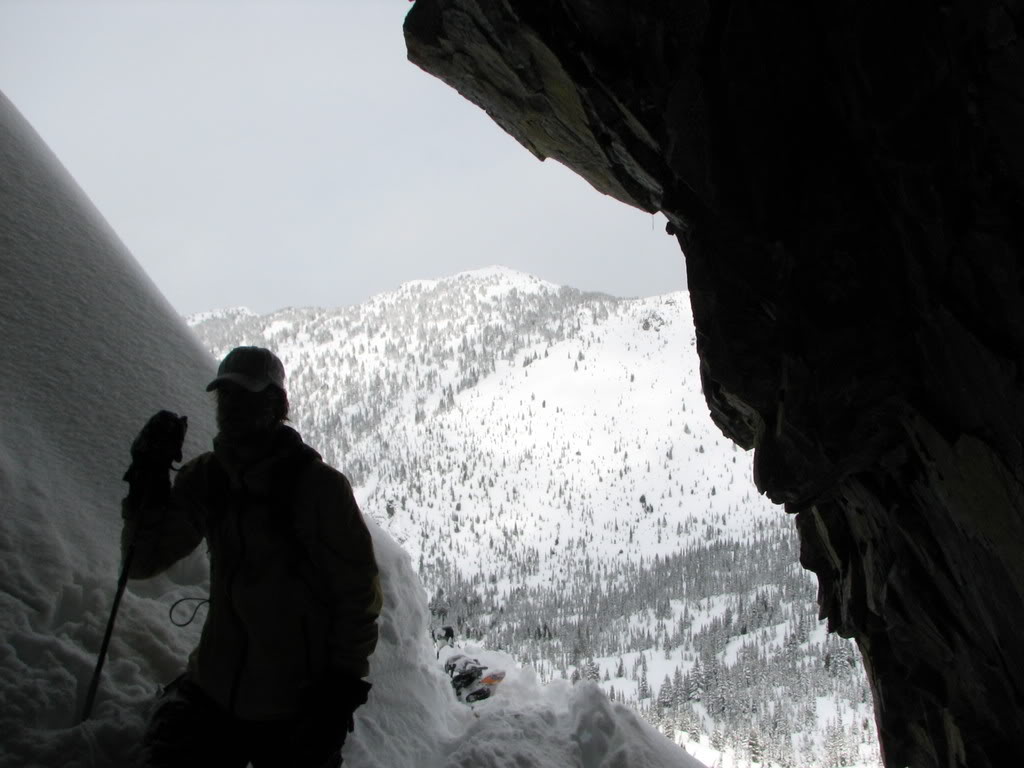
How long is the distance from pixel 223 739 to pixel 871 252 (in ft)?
15.3

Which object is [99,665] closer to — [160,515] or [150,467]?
[160,515]

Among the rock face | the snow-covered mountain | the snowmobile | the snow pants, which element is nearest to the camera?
the snow pants

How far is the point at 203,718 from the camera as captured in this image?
3123 mm

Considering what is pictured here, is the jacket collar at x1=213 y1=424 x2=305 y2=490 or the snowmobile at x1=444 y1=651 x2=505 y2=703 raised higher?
the jacket collar at x1=213 y1=424 x2=305 y2=490

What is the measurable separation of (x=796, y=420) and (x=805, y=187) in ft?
5.27

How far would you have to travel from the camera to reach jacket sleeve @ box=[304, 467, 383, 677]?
2994 mm

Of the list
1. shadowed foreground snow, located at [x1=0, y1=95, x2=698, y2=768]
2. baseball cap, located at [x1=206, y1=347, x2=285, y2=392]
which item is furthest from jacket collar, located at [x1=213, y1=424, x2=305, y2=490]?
shadowed foreground snow, located at [x1=0, y1=95, x2=698, y2=768]

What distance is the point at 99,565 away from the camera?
448 centimetres

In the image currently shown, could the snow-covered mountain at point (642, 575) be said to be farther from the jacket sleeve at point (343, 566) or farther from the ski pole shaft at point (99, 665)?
the jacket sleeve at point (343, 566)

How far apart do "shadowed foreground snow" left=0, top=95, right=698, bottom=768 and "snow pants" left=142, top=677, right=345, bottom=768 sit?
825mm

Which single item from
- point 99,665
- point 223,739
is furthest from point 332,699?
point 99,665

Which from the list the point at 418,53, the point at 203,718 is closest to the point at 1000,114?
the point at 203,718

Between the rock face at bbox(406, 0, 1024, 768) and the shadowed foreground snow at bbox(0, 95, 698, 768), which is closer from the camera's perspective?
the rock face at bbox(406, 0, 1024, 768)

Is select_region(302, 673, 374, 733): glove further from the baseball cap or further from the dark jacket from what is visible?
the baseball cap
